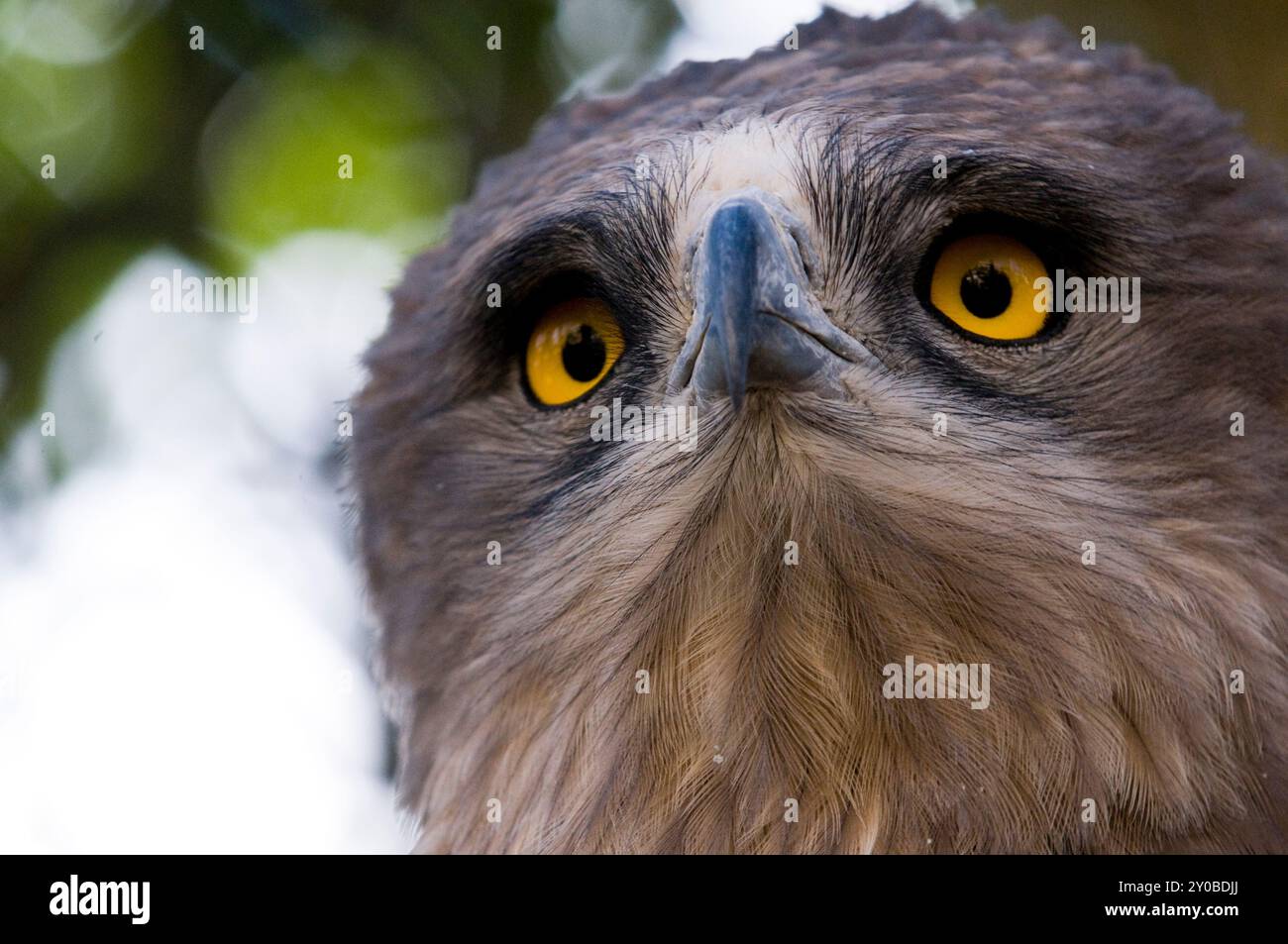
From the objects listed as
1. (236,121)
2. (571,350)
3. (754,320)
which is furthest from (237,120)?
(754,320)

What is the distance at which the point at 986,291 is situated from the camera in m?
2.47

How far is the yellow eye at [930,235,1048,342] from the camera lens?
2457 millimetres

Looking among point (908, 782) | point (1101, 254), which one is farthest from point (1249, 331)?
point (908, 782)

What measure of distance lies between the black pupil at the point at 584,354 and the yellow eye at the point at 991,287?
0.62m

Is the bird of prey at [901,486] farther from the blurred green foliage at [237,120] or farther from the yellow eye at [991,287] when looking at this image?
the blurred green foliage at [237,120]

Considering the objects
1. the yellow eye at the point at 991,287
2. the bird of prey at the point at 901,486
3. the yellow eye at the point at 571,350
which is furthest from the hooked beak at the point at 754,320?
the yellow eye at the point at 571,350

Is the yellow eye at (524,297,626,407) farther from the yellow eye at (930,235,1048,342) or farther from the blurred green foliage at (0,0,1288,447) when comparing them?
the blurred green foliage at (0,0,1288,447)

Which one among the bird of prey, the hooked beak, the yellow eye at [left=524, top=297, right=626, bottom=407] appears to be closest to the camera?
the hooked beak

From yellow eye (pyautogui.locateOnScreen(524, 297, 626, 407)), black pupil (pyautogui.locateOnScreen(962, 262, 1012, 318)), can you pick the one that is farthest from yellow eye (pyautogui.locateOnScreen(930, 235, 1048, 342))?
yellow eye (pyautogui.locateOnScreen(524, 297, 626, 407))

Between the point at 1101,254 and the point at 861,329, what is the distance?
0.46 m

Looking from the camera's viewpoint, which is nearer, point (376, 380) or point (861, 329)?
point (861, 329)

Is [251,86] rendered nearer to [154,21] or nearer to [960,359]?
[154,21]

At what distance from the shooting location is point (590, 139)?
303cm

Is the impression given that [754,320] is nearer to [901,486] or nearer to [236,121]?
[901,486]
